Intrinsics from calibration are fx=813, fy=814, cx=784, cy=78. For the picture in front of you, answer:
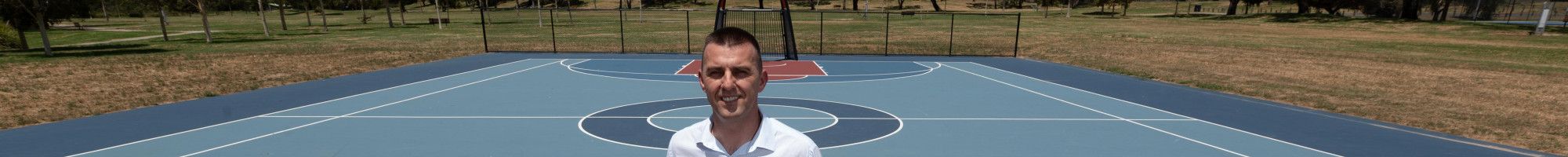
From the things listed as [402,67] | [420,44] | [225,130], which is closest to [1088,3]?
[420,44]

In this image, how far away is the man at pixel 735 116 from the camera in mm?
1772

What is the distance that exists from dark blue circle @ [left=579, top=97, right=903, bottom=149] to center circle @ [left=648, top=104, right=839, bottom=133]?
0.45 feet

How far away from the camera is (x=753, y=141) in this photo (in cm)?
200

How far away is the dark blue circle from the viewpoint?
11031 millimetres

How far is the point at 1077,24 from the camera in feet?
181

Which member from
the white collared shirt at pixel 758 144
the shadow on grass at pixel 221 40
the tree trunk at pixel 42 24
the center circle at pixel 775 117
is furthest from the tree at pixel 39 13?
the white collared shirt at pixel 758 144

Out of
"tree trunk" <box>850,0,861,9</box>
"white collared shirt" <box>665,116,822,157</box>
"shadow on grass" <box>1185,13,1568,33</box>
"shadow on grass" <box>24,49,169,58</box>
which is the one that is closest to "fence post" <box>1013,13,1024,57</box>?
"white collared shirt" <box>665,116,822,157</box>

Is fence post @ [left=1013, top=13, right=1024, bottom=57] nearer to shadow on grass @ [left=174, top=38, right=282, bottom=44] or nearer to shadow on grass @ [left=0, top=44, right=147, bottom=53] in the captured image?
shadow on grass @ [left=174, top=38, right=282, bottom=44]

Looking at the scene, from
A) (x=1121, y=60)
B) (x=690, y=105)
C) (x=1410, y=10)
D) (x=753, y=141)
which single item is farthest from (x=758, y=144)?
(x=1410, y=10)

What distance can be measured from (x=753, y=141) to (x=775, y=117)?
11.2 metres

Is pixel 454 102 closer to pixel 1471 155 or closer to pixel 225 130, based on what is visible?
pixel 225 130

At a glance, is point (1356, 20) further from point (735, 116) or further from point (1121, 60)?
point (735, 116)

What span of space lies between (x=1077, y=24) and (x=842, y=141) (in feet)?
159

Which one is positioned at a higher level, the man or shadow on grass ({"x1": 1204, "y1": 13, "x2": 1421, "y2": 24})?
the man
